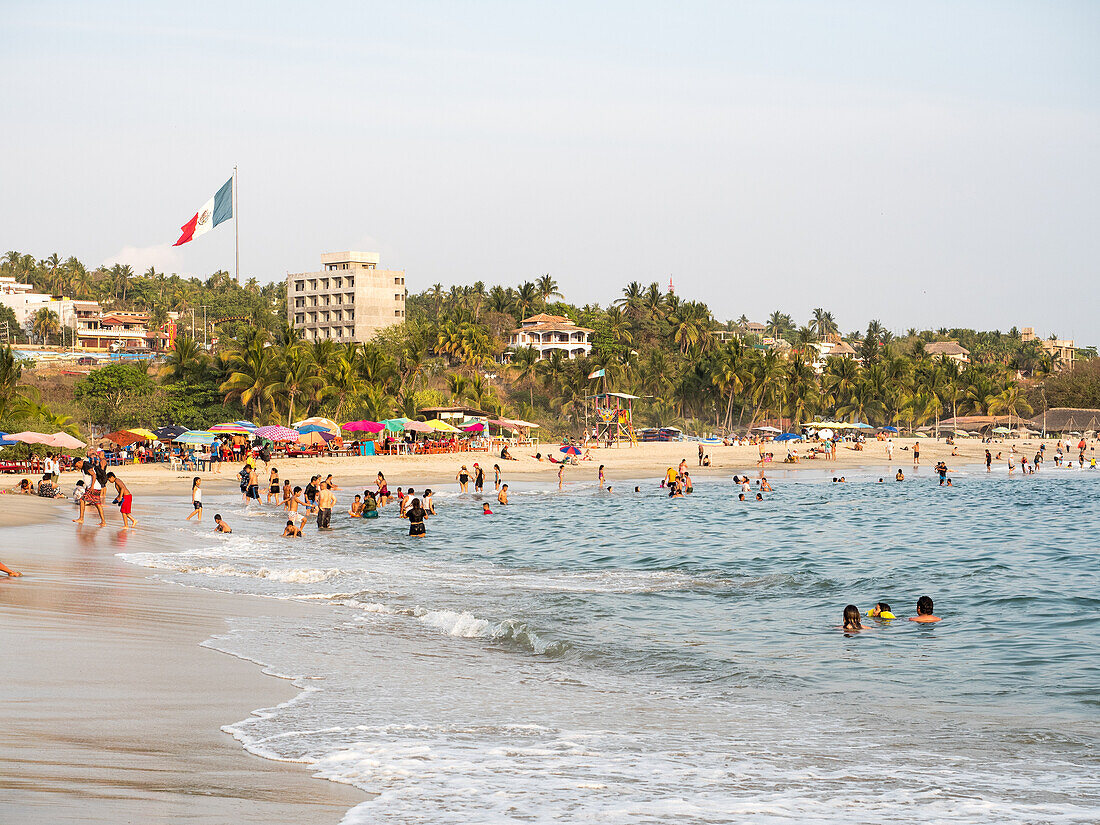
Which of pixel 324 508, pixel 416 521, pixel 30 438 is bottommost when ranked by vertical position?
pixel 416 521

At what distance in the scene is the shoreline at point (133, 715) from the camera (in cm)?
496

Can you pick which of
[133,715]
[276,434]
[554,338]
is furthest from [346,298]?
[133,715]

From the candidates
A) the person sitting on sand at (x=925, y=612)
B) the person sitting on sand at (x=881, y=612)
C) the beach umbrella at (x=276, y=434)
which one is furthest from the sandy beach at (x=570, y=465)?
the person sitting on sand at (x=925, y=612)

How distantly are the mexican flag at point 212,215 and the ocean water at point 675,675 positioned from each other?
39.0 meters

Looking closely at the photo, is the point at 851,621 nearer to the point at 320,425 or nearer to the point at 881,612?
the point at 881,612

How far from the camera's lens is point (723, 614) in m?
13.4

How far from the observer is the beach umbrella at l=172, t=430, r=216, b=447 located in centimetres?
4203

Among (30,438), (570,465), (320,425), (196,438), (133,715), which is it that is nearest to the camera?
(133,715)

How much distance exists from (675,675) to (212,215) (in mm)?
55191

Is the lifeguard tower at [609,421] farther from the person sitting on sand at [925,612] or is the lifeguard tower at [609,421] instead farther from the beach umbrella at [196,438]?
the person sitting on sand at [925,612]

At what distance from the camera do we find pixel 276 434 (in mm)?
43938

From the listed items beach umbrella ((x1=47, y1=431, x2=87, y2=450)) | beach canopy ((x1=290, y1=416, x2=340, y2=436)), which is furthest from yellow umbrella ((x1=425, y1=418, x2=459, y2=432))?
beach umbrella ((x1=47, y1=431, x2=87, y2=450))

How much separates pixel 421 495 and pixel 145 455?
1549cm

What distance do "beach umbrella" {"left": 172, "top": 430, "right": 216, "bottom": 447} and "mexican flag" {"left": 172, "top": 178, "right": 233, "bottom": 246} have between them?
54.1ft
